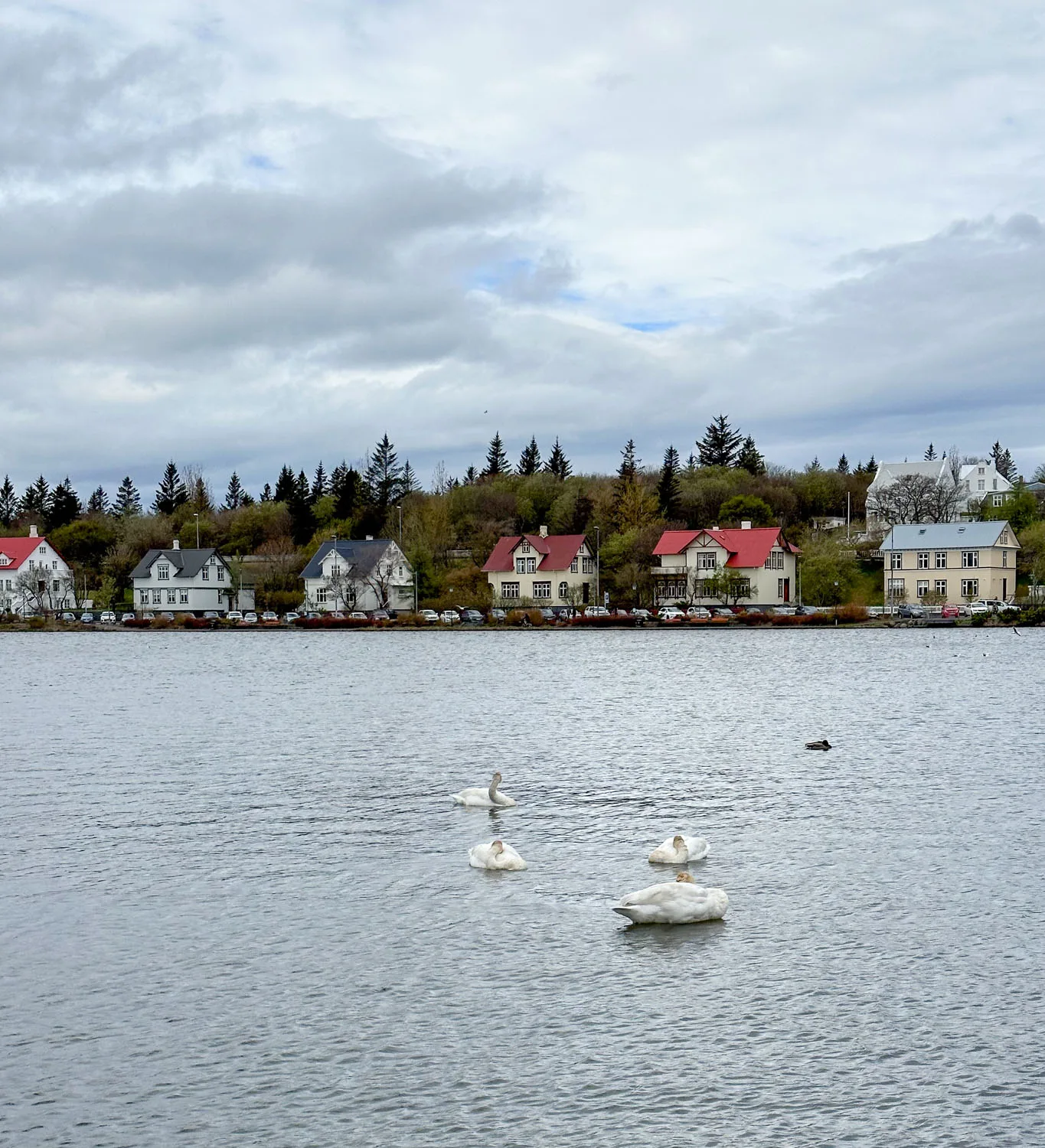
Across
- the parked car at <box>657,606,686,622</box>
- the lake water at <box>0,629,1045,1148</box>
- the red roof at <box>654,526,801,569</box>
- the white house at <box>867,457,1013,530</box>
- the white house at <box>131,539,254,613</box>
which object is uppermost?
the white house at <box>867,457,1013,530</box>

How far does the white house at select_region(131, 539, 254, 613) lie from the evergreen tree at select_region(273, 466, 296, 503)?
87.3 ft

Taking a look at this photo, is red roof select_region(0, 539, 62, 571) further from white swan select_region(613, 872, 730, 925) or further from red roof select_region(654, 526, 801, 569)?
white swan select_region(613, 872, 730, 925)

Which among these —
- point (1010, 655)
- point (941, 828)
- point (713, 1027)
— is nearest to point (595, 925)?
point (713, 1027)

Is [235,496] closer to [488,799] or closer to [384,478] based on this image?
[384,478]

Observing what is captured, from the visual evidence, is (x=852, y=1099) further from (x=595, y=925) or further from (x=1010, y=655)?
(x=1010, y=655)

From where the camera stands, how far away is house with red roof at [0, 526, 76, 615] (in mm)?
119062

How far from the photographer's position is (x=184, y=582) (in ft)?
383

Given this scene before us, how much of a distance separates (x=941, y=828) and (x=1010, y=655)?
157ft

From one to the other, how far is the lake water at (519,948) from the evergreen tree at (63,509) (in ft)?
405

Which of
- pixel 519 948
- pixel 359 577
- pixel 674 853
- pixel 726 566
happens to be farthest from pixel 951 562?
→ pixel 519 948

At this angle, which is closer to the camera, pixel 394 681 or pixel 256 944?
pixel 256 944

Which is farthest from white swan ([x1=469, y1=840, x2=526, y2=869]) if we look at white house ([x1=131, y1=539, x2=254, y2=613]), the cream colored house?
white house ([x1=131, y1=539, x2=254, y2=613])

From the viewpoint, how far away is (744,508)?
115688 mm

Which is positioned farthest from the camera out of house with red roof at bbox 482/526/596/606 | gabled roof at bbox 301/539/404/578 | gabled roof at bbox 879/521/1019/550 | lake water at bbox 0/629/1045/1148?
gabled roof at bbox 301/539/404/578
